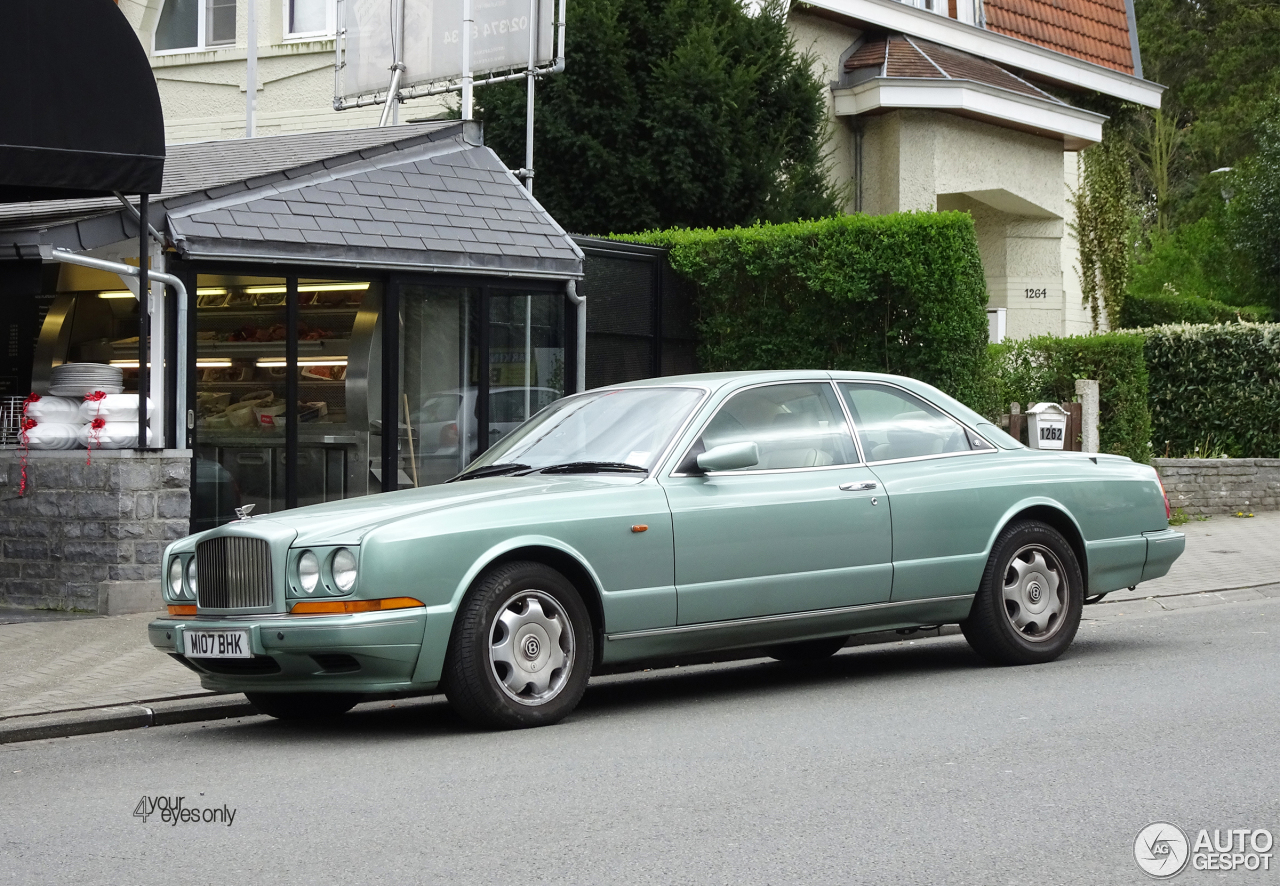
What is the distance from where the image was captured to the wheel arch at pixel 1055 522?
8.80 meters

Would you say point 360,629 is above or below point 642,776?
above

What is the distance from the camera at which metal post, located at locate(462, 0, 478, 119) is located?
1581 cm

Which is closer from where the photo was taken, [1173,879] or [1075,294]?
[1173,879]

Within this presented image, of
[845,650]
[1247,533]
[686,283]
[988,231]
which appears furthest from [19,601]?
[988,231]

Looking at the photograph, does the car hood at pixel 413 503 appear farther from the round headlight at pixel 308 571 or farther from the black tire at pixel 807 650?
the black tire at pixel 807 650

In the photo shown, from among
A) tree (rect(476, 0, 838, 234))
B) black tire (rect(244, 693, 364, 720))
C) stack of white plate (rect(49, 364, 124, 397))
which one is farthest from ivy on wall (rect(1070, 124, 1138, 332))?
black tire (rect(244, 693, 364, 720))

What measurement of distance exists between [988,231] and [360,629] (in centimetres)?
2162

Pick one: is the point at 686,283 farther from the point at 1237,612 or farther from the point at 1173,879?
the point at 1173,879

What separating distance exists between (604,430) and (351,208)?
555 cm

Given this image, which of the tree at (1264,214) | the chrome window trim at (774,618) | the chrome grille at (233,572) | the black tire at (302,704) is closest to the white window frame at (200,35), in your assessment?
the black tire at (302,704)

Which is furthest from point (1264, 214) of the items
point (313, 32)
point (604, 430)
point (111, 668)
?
point (111, 668)

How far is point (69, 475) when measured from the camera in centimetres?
1179

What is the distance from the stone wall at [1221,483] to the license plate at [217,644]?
1401 centimetres

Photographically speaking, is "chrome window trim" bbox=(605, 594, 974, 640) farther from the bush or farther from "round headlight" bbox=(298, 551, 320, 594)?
the bush
